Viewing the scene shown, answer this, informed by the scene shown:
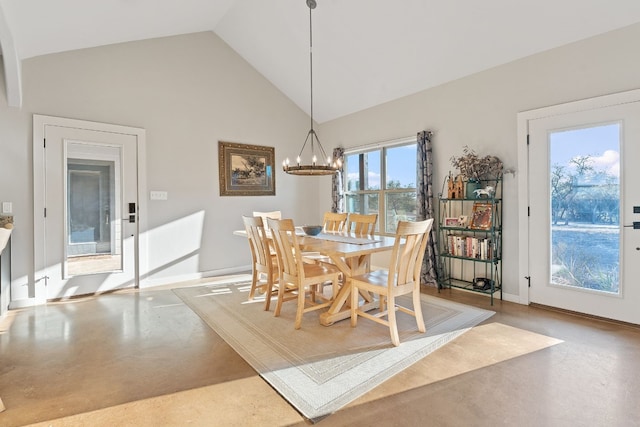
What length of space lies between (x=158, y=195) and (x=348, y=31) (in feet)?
11.1

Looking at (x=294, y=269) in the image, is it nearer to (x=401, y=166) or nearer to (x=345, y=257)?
(x=345, y=257)

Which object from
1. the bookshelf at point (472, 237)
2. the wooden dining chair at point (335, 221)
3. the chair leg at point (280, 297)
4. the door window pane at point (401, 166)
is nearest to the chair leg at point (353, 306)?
the chair leg at point (280, 297)

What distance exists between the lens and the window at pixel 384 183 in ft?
16.6

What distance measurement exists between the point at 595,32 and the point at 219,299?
15.5 feet

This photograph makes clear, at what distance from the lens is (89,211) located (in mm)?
4344

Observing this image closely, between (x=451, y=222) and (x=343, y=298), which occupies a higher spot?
(x=451, y=222)

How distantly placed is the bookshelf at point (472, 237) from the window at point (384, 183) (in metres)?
0.67

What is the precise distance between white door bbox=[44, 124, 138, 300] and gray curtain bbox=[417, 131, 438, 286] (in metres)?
3.87

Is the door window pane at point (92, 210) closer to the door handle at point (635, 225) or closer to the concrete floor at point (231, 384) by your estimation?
the concrete floor at point (231, 384)

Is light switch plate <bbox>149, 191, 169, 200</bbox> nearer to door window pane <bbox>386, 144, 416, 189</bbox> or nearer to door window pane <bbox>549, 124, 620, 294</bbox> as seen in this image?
door window pane <bbox>386, 144, 416, 189</bbox>

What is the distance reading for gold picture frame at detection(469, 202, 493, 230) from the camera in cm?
390

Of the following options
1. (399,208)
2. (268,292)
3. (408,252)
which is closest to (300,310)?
(268,292)

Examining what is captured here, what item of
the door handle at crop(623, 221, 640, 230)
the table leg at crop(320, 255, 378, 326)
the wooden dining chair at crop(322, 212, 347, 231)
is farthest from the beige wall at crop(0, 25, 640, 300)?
the table leg at crop(320, 255, 378, 326)

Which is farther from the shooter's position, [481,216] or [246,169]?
[246,169]
